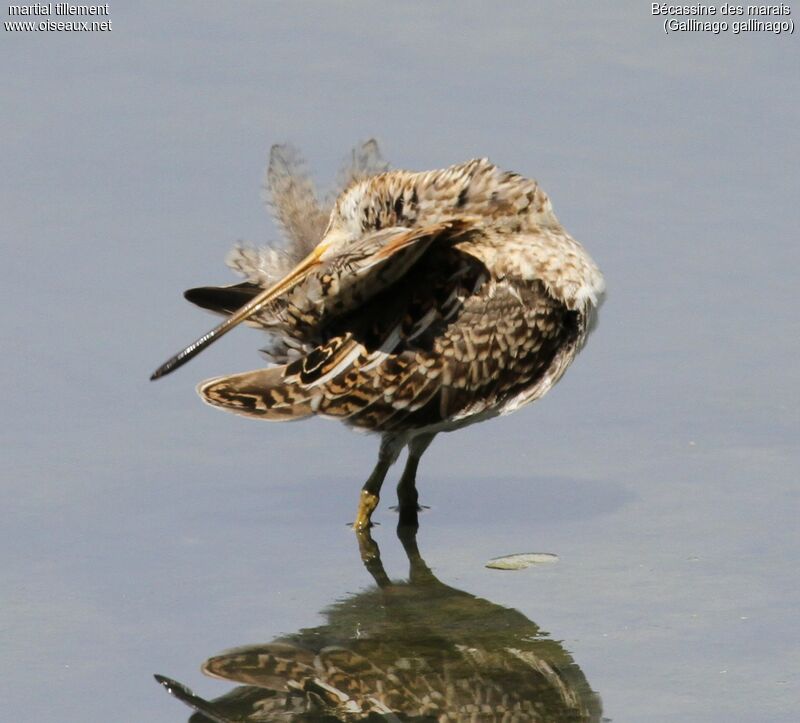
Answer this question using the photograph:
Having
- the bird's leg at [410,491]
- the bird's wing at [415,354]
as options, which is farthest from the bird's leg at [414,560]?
the bird's wing at [415,354]

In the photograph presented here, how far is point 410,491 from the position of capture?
9211mm

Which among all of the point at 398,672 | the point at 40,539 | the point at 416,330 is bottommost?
the point at 398,672

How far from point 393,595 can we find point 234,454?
5.42 feet

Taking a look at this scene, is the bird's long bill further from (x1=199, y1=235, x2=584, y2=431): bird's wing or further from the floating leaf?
the floating leaf

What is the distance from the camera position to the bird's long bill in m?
8.73

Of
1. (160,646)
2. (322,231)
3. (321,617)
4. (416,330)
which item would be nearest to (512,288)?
(416,330)

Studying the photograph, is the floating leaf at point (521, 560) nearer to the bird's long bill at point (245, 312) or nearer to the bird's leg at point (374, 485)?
the bird's leg at point (374, 485)

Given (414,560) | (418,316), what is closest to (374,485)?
(414,560)

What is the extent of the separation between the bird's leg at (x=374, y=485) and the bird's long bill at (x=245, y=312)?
0.87m

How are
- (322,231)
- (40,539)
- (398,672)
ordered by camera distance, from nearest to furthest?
(398,672) < (40,539) < (322,231)

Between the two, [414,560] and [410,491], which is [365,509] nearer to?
[410,491]

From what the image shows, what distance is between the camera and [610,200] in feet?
39.2

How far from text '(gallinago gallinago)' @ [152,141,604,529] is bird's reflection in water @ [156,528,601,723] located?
1118 millimetres

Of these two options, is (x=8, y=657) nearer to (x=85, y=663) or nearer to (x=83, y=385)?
(x=85, y=663)
